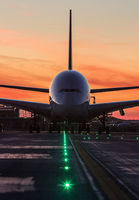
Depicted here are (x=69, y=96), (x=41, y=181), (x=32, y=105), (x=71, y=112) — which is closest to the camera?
(x=41, y=181)

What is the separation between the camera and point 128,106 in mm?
41031

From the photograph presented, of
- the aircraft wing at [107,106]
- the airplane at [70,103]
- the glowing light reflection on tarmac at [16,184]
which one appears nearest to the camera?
the glowing light reflection on tarmac at [16,184]

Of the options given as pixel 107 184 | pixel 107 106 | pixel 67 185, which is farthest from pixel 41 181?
pixel 107 106

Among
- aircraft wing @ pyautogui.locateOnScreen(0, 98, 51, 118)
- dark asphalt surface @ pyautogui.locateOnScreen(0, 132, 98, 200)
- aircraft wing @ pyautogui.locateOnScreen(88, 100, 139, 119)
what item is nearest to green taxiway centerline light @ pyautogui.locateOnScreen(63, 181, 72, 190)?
dark asphalt surface @ pyautogui.locateOnScreen(0, 132, 98, 200)

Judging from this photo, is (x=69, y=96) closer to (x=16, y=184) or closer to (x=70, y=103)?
(x=70, y=103)

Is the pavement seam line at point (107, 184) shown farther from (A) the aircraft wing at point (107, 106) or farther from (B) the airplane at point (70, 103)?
(A) the aircraft wing at point (107, 106)

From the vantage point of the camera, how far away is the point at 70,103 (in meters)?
34.6

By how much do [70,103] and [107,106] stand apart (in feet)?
21.1

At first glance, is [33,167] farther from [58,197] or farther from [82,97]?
[82,97]

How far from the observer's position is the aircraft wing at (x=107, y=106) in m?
38.7

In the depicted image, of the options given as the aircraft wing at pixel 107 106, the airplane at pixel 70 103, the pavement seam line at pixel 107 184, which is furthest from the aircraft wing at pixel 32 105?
the pavement seam line at pixel 107 184

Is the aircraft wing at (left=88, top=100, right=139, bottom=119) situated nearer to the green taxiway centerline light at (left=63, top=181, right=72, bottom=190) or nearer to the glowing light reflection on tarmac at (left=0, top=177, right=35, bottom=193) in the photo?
the glowing light reflection on tarmac at (left=0, top=177, right=35, bottom=193)

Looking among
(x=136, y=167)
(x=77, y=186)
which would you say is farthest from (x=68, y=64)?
(x=77, y=186)

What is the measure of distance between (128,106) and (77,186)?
3340cm
